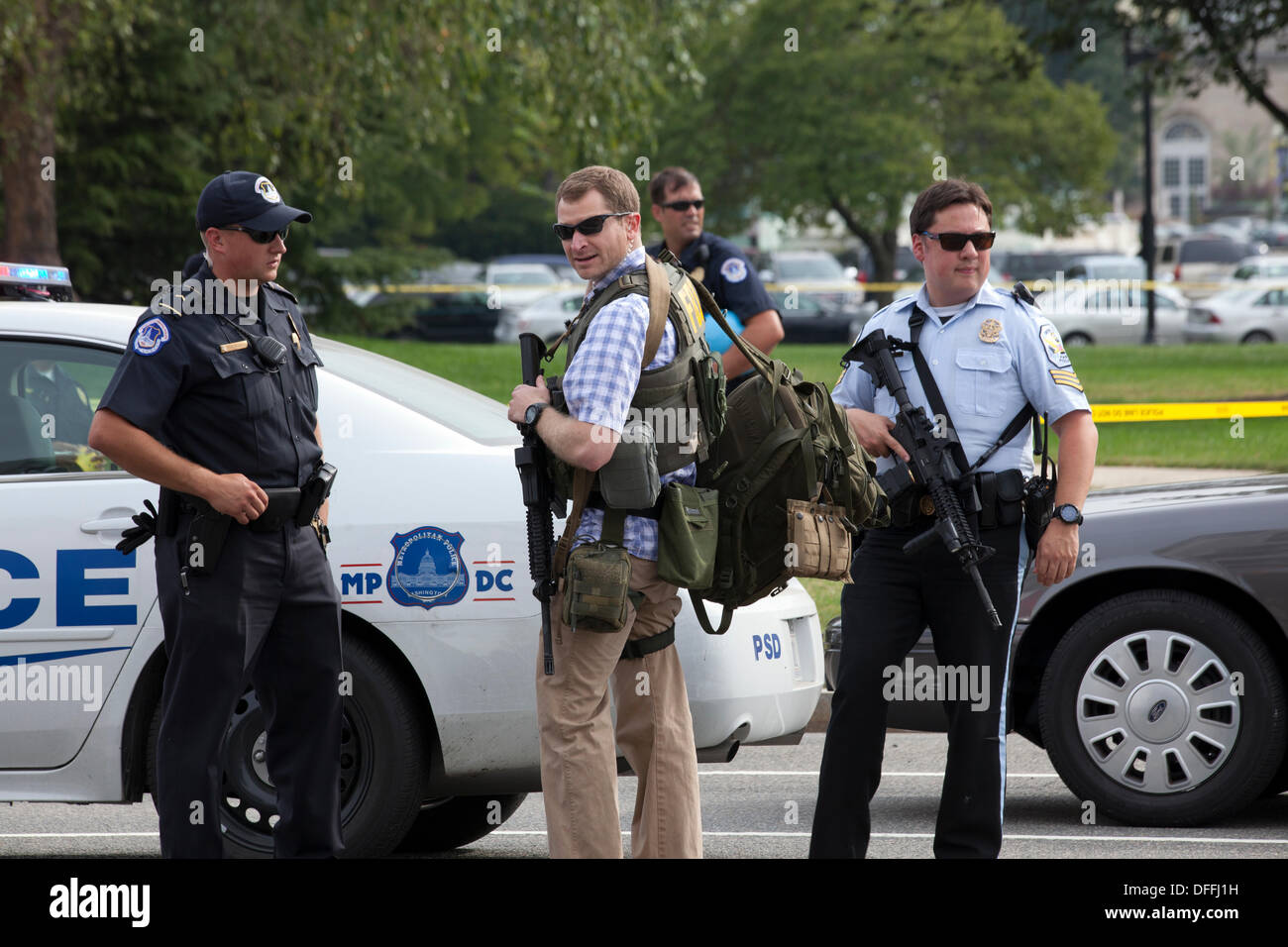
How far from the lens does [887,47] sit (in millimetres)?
33875

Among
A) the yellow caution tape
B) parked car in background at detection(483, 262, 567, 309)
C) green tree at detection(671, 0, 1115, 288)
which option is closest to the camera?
the yellow caution tape

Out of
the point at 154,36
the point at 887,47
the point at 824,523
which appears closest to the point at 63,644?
the point at 824,523

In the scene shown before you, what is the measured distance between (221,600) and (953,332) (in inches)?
77.5

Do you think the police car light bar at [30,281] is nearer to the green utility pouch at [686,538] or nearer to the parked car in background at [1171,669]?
the green utility pouch at [686,538]

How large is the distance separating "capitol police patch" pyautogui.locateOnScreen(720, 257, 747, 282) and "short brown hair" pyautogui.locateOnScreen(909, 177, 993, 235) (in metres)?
2.44

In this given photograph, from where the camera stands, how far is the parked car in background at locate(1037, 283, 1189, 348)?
30.8 m

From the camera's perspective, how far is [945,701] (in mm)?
4598

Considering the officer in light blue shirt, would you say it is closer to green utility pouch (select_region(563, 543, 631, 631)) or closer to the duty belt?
green utility pouch (select_region(563, 543, 631, 631))

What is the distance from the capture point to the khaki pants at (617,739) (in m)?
4.13

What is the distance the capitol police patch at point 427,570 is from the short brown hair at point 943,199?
154cm

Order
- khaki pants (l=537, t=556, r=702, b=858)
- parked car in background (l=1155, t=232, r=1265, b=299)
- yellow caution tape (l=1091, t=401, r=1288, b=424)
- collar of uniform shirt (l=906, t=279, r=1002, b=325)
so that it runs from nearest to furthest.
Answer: khaki pants (l=537, t=556, r=702, b=858) < collar of uniform shirt (l=906, t=279, r=1002, b=325) < yellow caution tape (l=1091, t=401, r=1288, b=424) < parked car in background (l=1155, t=232, r=1265, b=299)

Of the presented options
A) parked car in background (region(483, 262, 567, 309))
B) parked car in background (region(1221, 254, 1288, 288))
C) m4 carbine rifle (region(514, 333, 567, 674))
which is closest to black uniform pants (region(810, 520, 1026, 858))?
m4 carbine rifle (region(514, 333, 567, 674))

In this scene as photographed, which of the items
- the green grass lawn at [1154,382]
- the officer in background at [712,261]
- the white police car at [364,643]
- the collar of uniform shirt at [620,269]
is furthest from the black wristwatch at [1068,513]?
the green grass lawn at [1154,382]

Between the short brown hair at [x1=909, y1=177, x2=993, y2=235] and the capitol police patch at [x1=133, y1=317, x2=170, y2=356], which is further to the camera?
the short brown hair at [x1=909, y1=177, x2=993, y2=235]
